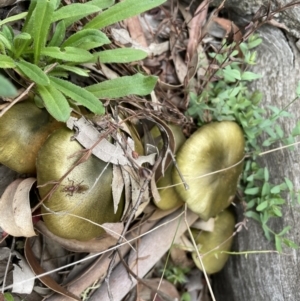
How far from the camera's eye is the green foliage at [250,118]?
151 cm

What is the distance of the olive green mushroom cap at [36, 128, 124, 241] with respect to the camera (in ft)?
3.89

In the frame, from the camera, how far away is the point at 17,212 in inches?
48.1

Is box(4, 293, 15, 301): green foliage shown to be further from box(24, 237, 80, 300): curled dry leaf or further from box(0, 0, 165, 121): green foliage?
box(0, 0, 165, 121): green foliage

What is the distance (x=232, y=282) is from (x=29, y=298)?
82 cm

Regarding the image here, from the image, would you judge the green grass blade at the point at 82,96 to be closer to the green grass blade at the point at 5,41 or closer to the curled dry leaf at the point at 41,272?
the green grass blade at the point at 5,41

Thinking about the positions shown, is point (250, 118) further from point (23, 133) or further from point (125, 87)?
point (23, 133)

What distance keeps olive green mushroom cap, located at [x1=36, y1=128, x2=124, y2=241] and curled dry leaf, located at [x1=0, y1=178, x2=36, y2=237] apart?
0.05 meters

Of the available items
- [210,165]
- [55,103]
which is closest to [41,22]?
[55,103]

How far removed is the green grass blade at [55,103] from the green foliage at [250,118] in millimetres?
566

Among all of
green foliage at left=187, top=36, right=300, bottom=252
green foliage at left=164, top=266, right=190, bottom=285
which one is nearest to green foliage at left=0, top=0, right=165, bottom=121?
green foliage at left=187, top=36, right=300, bottom=252

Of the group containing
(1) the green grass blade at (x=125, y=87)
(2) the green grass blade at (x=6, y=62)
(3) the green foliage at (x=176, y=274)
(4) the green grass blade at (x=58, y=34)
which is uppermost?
(2) the green grass blade at (x=6, y=62)

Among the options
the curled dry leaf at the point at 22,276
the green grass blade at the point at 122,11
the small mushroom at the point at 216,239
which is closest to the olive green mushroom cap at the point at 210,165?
the small mushroom at the point at 216,239

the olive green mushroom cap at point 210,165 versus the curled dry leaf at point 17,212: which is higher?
the curled dry leaf at point 17,212

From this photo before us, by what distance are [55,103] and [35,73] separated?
0.31ft
